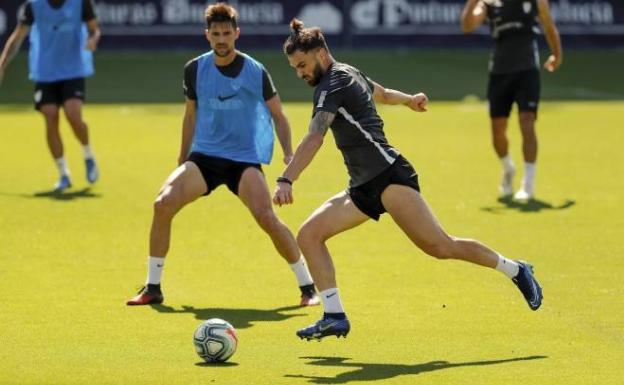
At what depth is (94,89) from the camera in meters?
32.3

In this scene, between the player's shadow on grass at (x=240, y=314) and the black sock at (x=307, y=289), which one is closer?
the player's shadow on grass at (x=240, y=314)

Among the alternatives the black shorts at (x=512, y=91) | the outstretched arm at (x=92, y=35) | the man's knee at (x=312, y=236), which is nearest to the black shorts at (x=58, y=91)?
the outstretched arm at (x=92, y=35)

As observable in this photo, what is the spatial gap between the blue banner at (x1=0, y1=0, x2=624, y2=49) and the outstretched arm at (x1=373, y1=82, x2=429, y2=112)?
75.5 ft

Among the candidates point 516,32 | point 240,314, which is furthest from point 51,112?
point 240,314

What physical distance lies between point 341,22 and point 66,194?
631 inches

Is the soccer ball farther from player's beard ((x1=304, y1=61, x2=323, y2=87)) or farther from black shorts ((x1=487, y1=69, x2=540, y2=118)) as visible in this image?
black shorts ((x1=487, y1=69, x2=540, y2=118))

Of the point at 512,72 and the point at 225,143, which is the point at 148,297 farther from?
the point at 512,72

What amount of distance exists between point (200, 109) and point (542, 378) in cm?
447

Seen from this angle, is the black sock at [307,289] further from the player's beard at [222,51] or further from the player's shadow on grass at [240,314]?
the player's beard at [222,51]

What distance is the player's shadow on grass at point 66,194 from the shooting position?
2000 centimetres

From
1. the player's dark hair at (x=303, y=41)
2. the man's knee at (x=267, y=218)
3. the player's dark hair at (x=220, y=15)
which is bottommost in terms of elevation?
the man's knee at (x=267, y=218)

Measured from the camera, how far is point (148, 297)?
44.2 ft

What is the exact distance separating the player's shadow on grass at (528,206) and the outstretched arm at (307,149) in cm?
755

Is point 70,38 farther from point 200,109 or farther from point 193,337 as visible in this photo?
point 193,337
